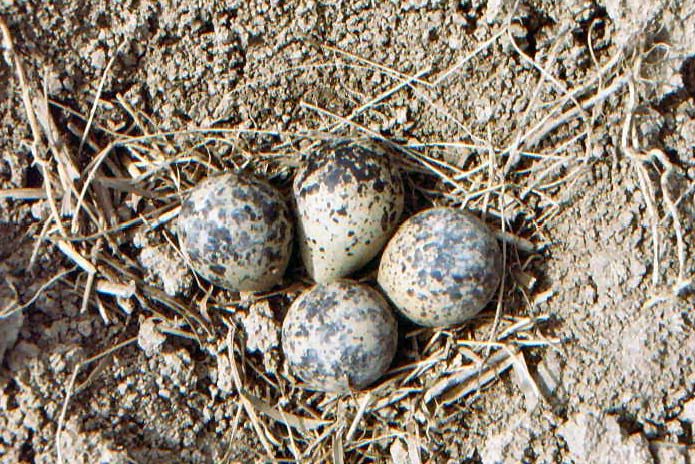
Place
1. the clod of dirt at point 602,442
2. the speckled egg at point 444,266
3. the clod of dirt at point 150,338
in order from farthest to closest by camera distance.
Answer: the clod of dirt at point 150,338, the speckled egg at point 444,266, the clod of dirt at point 602,442

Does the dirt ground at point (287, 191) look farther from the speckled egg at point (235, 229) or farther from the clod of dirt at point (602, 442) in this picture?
the speckled egg at point (235, 229)

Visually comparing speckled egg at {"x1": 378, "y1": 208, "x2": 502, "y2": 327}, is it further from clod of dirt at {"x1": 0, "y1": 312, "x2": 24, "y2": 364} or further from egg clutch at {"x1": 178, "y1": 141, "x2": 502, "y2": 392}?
clod of dirt at {"x1": 0, "y1": 312, "x2": 24, "y2": 364}

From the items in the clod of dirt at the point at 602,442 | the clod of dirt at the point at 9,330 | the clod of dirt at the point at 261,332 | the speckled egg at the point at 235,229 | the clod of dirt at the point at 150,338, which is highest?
the speckled egg at the point at 235,229

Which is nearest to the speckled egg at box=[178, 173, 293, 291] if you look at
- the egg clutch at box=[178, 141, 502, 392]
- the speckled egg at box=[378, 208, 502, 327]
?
the egg clutch at box=[178, 141, 502, 392]

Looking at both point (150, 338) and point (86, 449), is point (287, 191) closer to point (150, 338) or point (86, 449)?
point (150, 338)

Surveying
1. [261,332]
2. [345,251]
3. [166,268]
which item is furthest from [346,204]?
[166,268]

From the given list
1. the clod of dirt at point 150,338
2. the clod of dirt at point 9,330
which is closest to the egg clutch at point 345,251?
the clod of dirt at point 150,338
